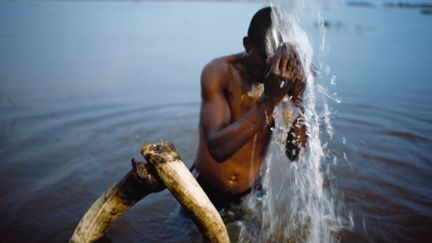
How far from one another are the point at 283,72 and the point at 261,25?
466mm

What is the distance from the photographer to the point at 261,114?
6.70 ft

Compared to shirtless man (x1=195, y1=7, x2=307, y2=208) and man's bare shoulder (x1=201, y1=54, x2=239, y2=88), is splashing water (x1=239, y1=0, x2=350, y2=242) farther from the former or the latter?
man's bare shoulder (x1=201, y1=54, x2=239, y2=88)

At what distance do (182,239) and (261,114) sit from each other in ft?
3.77

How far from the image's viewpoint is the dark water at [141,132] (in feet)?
9.33

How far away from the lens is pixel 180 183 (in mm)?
1679

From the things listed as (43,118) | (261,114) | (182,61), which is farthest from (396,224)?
(182,61)

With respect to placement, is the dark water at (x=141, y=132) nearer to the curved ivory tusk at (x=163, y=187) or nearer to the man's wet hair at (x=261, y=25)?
the curved ivory tusk at (x=163, y=187)

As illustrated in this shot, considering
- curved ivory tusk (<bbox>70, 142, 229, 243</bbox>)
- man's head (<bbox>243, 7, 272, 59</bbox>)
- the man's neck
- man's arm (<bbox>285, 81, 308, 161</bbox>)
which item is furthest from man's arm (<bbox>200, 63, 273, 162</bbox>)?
man's arm (<bbox>285, 81, 308, 161</bbox>)

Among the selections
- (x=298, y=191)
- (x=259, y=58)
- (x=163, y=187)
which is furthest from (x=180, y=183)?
(x=298, y=191)

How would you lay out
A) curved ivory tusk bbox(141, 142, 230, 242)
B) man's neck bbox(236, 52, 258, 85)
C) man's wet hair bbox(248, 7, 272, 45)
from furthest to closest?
1. man's neck bbox(236, 52, 258, 85)
2. man's wet hair bbox(248, 7, 272, 45)
3. curved ivory tusk bbox(141, 142, 230, 242)

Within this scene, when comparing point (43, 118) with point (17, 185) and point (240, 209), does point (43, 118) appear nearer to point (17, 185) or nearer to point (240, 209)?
point (17, 185)

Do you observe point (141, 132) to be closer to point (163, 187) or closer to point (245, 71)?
point (245, 71)

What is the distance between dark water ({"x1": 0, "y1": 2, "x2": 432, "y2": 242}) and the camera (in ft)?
9.33

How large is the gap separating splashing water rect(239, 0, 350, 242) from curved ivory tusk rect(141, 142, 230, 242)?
89 cm
